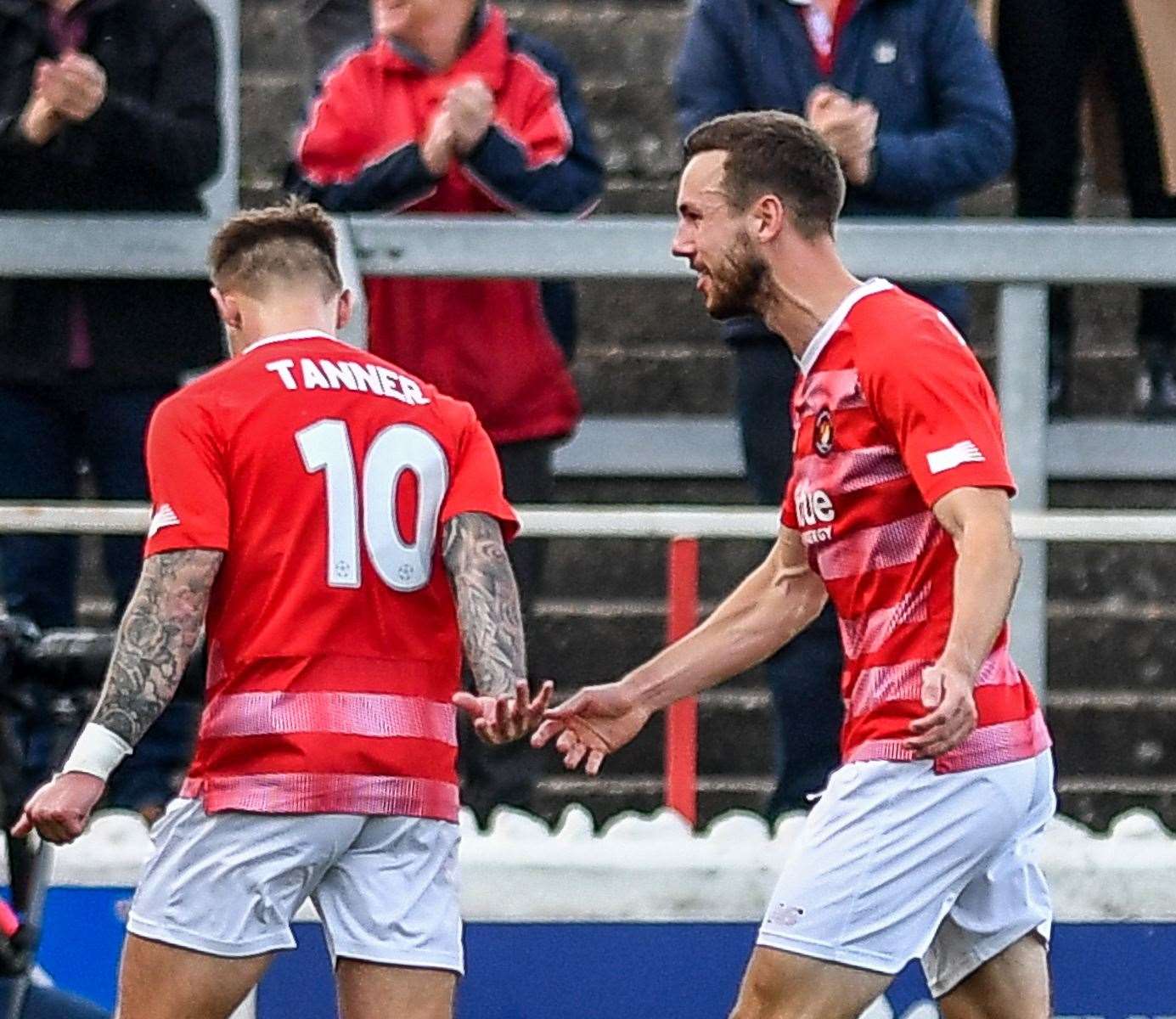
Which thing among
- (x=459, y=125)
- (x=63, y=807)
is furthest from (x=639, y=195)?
(x=63, y=807)

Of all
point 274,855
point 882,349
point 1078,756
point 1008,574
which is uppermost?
point 882,349

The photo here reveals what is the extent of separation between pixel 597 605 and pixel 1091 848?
1.79 meters

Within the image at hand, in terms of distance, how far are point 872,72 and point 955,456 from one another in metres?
1.88

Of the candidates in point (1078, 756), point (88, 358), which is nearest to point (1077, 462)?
point (1078, 756)

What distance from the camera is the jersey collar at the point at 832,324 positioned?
486 centimetres

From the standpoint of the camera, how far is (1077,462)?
6777mm

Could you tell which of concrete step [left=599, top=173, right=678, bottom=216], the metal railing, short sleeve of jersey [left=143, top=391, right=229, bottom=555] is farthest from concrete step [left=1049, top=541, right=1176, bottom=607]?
short sleeve of jersey [left=143, top=391, right=229, bottom=555]

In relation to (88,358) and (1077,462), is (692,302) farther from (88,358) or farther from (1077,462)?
(88,358)

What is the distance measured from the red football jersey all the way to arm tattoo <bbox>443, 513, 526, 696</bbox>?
0.04 meters

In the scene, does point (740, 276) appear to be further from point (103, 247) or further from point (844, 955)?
point (103, 247)

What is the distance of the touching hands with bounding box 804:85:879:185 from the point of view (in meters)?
6.02

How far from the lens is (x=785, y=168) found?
4.95m

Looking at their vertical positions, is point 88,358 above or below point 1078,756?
above

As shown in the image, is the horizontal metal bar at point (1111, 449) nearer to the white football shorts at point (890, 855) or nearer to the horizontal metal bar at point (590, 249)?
the horizontal metal bar at point (590, 249)
